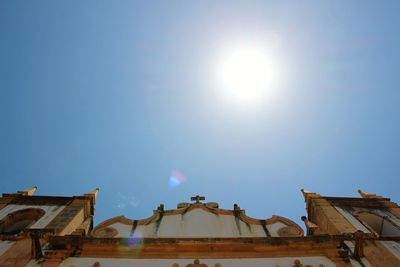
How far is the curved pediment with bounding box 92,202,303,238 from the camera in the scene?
46.3 ft

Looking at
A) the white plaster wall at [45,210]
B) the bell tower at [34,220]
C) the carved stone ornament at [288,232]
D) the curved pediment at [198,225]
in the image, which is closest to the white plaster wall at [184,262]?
the bell tower at [34,220]

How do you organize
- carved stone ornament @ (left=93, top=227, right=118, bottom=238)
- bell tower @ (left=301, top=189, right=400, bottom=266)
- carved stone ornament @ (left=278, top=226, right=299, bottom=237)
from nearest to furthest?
bell tower @ (left=301, top=189, right=400, bottom=266) → carved stone ornament @ (left=93, top=227, right=118, bottom=238) → carved stone ornament @ (left=278, top=226, right=299, bottom=237)

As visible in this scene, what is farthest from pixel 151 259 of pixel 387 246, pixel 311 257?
pixel 387 246

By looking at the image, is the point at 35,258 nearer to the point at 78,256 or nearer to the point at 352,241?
the point at 78,256

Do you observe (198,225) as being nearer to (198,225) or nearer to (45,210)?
(198,225)

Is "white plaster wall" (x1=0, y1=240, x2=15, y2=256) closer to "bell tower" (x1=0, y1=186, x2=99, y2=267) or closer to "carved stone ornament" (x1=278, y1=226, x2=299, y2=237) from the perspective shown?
"bell tower" (x1=0, y1=186, x2=99, y2=267)

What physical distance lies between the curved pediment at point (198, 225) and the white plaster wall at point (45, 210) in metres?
2.67

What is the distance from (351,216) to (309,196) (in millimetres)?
2514

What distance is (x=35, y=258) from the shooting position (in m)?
12.0

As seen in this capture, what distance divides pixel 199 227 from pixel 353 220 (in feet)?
23.5

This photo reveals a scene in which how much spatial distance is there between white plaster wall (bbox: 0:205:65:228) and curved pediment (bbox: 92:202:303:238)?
8.76 feet

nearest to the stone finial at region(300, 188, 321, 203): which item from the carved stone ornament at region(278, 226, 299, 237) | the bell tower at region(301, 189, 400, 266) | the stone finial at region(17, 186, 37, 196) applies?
the bell tower at region(301, 189, 400, 266)

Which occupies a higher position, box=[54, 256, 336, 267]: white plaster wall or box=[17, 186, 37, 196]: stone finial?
box=[17, 186, 37, 196]: stone finial

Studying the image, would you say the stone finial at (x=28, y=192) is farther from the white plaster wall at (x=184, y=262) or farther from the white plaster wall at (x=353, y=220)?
the white plaster wall at (x=353, y=220)
